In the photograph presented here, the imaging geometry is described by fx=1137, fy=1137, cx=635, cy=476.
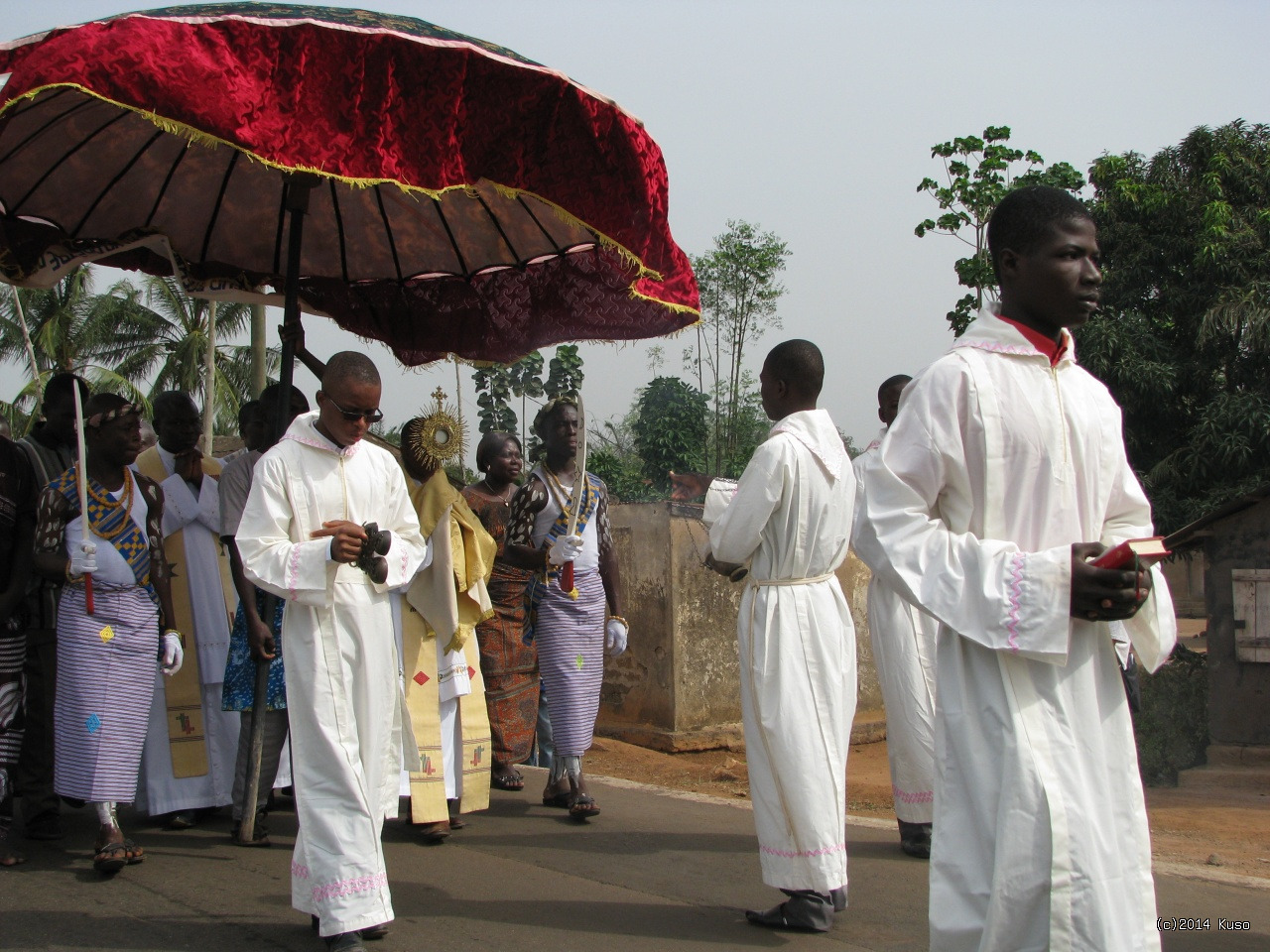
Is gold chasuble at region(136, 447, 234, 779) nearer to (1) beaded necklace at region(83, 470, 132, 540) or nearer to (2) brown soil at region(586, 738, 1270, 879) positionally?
(1) beaded necklace at region(83, 470, 132, 540)

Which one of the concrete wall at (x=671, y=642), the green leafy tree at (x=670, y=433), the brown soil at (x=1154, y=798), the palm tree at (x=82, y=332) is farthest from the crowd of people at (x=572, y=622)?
the palm tree at (x=82, y=332)

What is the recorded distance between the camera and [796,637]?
4137 mm

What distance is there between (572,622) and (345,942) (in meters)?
2.46

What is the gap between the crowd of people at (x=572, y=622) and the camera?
237cm

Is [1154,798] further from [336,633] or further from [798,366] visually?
[336,633]

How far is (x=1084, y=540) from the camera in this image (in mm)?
2547

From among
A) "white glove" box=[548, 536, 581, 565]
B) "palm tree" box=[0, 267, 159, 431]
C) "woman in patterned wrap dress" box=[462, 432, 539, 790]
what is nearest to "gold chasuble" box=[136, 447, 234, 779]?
"woman in patterned wrap dress" box=[462, 432, 539, 790]

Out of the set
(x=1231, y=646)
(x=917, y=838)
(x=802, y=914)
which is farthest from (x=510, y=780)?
(x=1231, y=646)

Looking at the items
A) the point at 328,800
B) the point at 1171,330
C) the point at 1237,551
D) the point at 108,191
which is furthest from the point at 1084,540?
the point at 1171,330

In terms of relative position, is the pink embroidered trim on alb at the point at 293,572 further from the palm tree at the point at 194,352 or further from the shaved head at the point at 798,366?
the palm tree at the point at 194,352

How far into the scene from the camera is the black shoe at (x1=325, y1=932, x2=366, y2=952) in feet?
11.7

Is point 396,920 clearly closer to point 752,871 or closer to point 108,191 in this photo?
point 752,871

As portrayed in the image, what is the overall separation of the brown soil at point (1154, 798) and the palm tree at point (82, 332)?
22.4 m

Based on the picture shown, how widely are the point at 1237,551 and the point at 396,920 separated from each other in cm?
987
